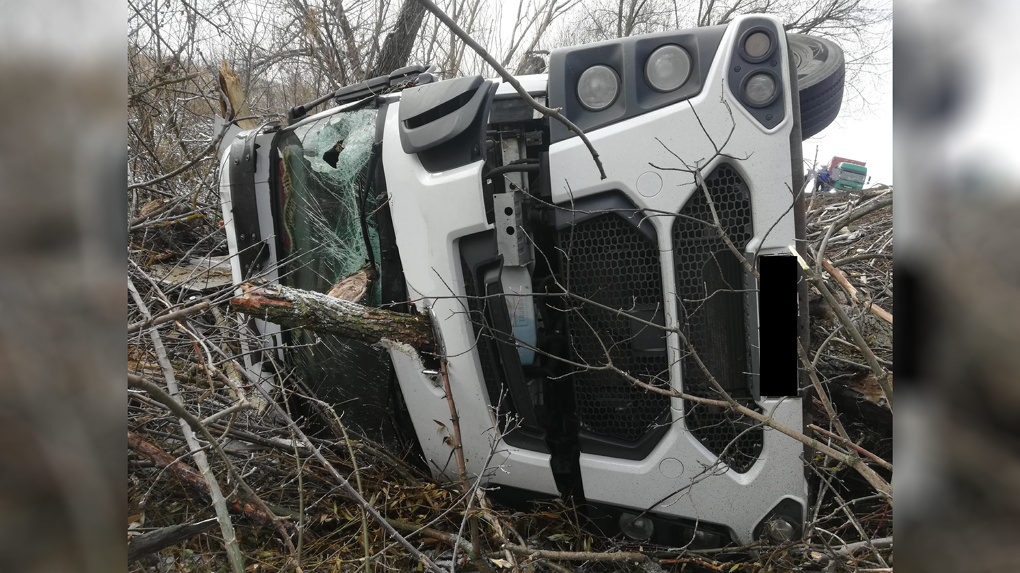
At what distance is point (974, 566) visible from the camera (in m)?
0.23

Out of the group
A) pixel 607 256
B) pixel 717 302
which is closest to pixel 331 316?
pixel 607 256

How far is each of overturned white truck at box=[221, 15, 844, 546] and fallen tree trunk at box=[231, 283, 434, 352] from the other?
69 mm

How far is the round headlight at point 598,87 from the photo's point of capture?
1861 mm

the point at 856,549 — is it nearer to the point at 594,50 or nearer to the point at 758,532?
the point at 758,532

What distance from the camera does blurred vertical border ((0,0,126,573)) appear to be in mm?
245

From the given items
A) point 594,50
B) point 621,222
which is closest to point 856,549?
point 621,222

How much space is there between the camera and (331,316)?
1968 millimetres

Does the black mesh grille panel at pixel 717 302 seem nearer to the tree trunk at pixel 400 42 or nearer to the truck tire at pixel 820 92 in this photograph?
the truck tire at pixel 820 92

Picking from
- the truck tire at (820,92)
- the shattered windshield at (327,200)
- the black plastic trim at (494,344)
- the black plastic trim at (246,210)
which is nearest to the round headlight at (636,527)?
the black plastic trim at (494,344)

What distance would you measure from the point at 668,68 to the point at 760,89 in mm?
259

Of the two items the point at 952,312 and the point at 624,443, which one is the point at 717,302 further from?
the point at 952,312

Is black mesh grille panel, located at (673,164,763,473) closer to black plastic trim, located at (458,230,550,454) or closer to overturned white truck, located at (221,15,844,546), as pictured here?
overturned white truck, located at (221,15,844,546)

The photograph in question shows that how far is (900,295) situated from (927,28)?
0.11m

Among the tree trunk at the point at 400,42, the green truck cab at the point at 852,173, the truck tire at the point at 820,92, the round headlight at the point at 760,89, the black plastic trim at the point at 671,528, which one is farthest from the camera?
the tree trunk at the point at 400,42
